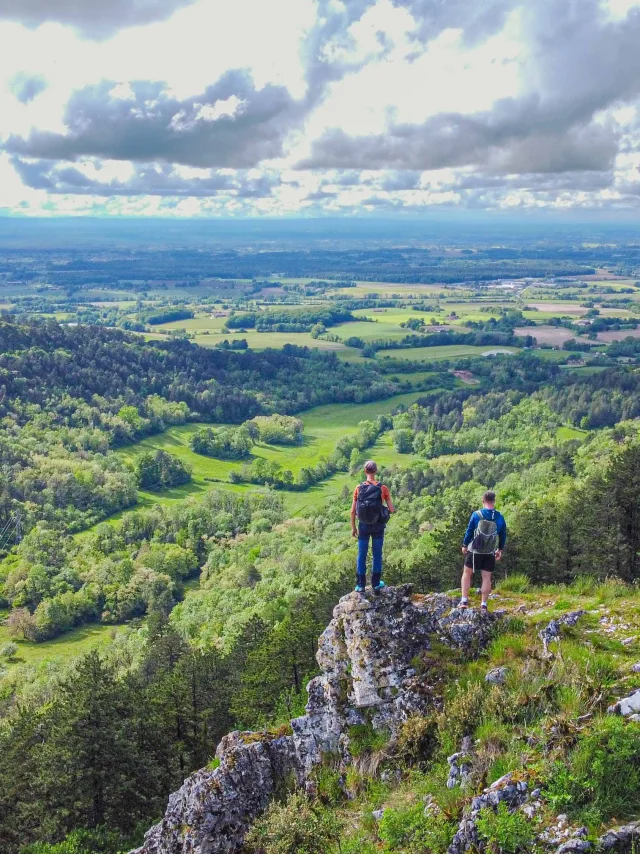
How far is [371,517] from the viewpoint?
2025 centimetres

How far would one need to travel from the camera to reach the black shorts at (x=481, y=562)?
66.0 ft

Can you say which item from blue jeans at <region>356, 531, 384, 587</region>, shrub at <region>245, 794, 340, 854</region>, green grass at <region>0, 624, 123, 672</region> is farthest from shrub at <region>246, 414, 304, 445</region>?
shrub at <region>245, 794, 340, 854</region>

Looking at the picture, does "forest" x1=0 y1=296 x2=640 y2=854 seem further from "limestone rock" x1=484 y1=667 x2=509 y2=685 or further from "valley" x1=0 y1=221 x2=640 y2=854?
"limestone rock" x1=484 y1=667 x2=509 y2=685

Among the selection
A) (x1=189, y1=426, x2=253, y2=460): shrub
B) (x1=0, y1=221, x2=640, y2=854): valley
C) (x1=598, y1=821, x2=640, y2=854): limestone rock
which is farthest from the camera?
(x1=189, y1=426, x2=253, y2=460): shrub

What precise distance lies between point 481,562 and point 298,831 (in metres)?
8.93

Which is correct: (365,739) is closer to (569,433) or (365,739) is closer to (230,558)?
(230,558)

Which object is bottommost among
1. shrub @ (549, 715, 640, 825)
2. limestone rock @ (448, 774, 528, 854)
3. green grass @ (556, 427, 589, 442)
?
green grass @ (556, 427, 589, 442)

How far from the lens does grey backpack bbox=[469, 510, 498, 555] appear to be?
19.9 m

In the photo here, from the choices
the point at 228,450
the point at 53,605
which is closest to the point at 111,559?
the point at 53,605

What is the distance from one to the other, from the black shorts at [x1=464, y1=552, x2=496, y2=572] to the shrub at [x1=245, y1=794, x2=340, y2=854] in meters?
7.90

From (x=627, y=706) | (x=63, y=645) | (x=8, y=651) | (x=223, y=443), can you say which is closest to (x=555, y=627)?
(x=627, y=706)

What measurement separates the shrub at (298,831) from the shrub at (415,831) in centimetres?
130

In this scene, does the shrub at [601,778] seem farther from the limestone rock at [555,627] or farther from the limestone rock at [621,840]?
the limestone rock at [555,627]

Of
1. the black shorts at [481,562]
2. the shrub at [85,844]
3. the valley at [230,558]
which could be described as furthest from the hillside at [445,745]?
the shrub at [85,844]
